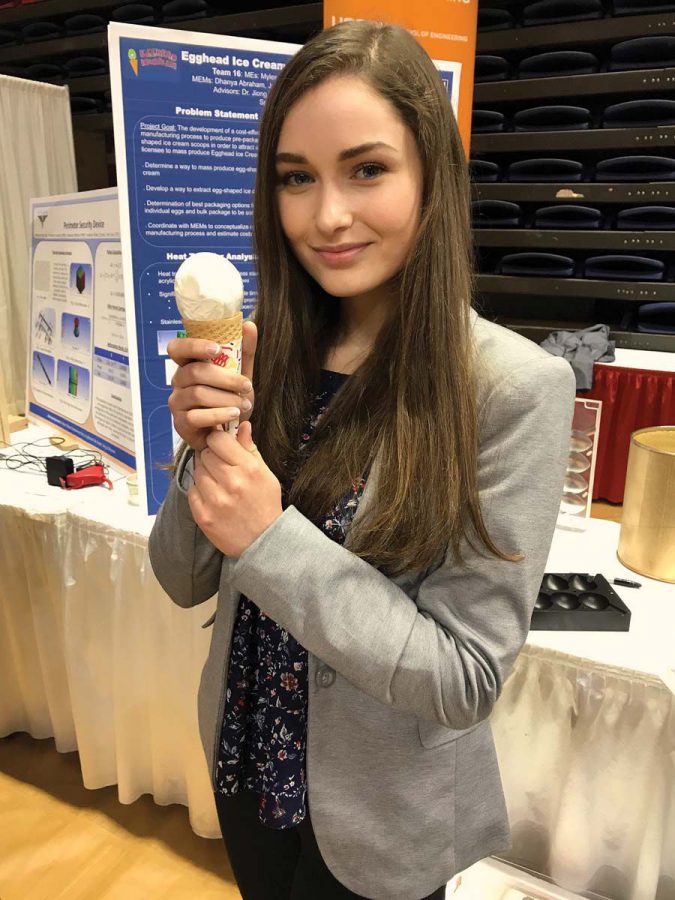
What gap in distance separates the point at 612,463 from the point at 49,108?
164 inches

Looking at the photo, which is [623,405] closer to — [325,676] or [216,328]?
[325,676]

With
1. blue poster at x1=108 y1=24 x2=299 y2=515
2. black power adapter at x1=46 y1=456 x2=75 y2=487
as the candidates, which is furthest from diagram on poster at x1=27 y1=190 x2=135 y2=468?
blue poster at x1=108 y1=24 x2=299 y2=515

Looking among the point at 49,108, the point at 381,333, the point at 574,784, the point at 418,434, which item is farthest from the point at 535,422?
the point at 49,108

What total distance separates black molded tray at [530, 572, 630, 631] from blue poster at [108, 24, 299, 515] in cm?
92

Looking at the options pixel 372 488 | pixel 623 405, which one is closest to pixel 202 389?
pixel 372 488

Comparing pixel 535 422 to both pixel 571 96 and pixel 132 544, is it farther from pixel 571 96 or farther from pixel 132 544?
pixel 571 96

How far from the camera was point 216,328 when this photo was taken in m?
0.74

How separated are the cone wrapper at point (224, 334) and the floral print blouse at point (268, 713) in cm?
23

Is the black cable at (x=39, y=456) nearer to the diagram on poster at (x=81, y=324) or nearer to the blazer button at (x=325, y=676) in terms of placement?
the diagram on poster at (x=81, y=324)

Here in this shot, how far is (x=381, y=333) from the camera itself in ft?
2.86

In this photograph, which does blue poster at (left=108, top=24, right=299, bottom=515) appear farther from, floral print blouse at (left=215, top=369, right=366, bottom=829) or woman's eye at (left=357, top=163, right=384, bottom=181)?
woman's eye at (left=357, top=163, right=384, bottom=181)

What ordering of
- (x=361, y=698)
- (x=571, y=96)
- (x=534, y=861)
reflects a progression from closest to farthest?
(x=361, y=698) < (x=534, y=861) < (x=571, y=96)

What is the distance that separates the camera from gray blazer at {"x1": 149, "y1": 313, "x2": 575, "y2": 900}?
2.41 feet

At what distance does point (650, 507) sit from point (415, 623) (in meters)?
0.87
